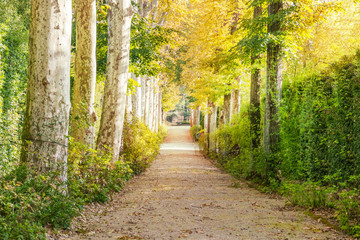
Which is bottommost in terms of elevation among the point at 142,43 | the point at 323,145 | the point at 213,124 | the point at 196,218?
the point at 196,218

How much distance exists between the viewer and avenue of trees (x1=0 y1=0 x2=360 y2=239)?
5.51m

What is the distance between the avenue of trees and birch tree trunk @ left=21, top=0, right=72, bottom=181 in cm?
2

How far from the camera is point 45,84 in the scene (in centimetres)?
553

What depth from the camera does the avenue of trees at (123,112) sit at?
5512 mm

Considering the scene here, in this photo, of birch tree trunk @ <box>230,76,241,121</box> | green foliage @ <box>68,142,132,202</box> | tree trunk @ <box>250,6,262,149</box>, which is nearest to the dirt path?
green foliage @ <box>68,142,132,202</box>

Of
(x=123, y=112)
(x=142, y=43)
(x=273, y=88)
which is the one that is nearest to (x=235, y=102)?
(x=142, y=43)

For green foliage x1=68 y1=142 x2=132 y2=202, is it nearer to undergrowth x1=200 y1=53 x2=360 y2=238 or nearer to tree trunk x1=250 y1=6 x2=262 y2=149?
undergrowth x1=200 y1=53 x2=360 y2=238

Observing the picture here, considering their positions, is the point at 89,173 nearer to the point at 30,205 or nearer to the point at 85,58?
the point at 30,205

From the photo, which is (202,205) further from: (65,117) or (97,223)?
(65,117)

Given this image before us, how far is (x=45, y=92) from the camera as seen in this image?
218 inches

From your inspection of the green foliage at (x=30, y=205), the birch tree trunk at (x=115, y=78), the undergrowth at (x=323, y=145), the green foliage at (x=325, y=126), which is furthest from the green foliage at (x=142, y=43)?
the green foliage at (x=30, y=205)

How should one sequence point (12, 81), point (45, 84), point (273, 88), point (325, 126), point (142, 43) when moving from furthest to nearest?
point (142, 43), point (12, 81), point (273, 88), point (325, 126), point (45, 84)

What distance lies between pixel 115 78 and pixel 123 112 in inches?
39.7

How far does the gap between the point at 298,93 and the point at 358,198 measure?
4.16 meters
